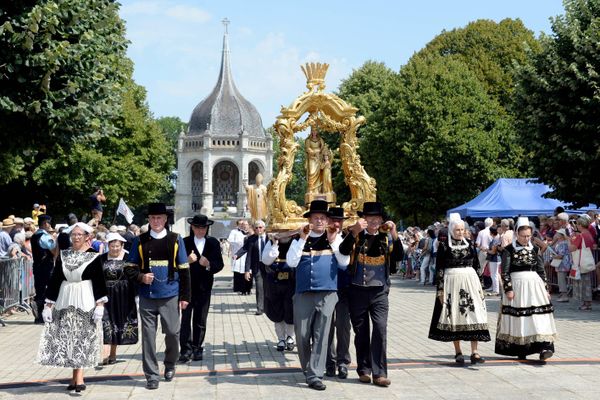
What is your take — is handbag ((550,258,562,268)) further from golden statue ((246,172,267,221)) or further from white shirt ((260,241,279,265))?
white shirt ((260,241,279,265))

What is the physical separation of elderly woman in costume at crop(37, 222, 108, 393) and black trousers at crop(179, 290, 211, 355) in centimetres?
223

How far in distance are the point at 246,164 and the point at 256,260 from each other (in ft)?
292

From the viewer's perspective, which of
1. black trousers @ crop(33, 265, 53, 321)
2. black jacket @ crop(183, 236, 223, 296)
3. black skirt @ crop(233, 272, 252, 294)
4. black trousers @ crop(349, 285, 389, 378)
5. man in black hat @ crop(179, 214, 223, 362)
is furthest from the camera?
black skirt @ crop(233, 272, 252, 294)

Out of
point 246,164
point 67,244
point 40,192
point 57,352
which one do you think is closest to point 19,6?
point 67,244

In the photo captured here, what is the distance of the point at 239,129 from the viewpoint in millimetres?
108125

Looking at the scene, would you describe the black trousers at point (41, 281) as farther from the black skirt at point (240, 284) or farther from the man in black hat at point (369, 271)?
the man in black hat at point (369, 271)

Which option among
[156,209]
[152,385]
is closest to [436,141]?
[156,209]

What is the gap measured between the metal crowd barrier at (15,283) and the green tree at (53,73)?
8.79ft

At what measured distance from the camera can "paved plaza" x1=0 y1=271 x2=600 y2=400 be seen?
9805 mm

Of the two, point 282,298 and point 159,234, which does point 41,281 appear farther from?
point 159,234

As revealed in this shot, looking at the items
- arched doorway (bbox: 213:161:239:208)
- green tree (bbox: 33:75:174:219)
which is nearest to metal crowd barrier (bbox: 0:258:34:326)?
green tree (bbox: 33:75:174:219)

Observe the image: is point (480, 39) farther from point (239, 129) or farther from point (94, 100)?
point (239, 129)

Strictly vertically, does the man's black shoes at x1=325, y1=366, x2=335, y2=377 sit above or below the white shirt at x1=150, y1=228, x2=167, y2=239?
below

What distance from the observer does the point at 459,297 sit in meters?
11.5
